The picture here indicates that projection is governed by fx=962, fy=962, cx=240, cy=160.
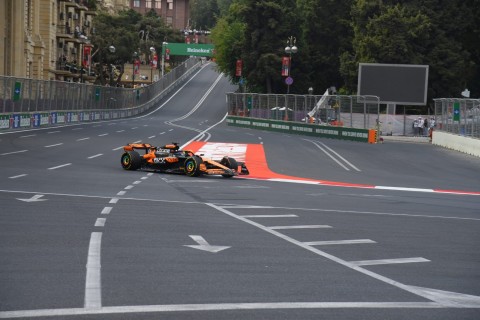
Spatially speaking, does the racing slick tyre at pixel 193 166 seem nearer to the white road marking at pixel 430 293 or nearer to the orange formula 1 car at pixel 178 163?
the orange formula 1 car at pixel 178 163

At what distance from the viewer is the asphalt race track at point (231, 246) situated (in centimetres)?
814

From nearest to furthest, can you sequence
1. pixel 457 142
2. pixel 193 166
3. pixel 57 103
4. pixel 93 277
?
pixel 93 277, pixel 193 166, pixel 457 142, pixel 57 103

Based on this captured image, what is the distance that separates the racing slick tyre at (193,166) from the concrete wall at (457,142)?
19.6m

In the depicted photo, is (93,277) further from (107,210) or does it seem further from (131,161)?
(131,161)

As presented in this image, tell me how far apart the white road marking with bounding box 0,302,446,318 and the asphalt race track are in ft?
0.04

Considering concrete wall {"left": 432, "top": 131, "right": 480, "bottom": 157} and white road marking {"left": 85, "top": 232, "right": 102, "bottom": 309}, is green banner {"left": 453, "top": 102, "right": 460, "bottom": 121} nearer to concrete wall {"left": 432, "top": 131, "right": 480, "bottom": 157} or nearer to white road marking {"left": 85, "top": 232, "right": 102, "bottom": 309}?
concrete wall {"left": 432, "top": 131, "right": 480, "bottom": 157}

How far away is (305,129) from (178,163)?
37.3 metres

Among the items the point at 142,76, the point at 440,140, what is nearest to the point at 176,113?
the point at 142,76

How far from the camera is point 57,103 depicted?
2311 inches

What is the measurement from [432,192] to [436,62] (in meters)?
59.4

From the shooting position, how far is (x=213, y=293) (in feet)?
28.2

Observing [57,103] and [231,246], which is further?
[57,103]

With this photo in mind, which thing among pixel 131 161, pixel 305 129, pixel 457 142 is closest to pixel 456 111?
pixel 457 142

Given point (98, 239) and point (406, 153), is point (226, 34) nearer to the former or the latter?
point (406, 153)
